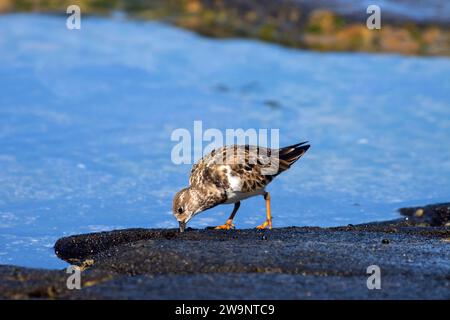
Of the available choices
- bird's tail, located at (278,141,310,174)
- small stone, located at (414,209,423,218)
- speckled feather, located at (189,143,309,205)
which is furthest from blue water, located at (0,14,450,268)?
speckled feather, located at (189,143,309,205)

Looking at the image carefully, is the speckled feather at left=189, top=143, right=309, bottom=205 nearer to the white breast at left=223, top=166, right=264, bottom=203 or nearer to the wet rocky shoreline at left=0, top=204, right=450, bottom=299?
the white breast at left=223, top=166, right=264, bottom=203

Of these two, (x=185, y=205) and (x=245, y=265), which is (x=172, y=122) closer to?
(x=185, y=205)

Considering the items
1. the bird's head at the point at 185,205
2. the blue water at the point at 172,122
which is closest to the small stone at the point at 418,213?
the blue water at the point at 172,122

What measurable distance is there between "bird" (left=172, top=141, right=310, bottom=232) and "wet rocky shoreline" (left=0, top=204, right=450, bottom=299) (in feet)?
0.95

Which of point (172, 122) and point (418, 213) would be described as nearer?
point (418, 213)

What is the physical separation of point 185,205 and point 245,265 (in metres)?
1.91

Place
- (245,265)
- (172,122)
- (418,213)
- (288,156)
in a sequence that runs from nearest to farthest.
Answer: (245,265) → (288,156) → (418,213) → (172,122)

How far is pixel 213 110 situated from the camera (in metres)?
13.9

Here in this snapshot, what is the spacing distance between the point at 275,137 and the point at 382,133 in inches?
69.6

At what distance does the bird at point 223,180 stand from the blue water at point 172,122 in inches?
44.1

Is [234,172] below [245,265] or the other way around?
the other way around

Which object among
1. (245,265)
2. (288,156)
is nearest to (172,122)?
(288,156)

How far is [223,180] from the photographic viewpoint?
8297 millimetres

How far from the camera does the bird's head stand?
823 centimetres
